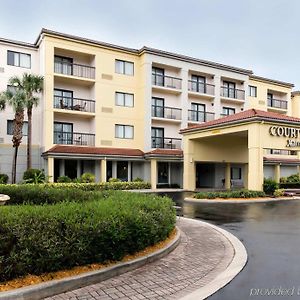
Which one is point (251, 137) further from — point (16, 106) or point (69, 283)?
point (69, 283)

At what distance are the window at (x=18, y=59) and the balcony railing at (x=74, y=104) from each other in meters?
3.97

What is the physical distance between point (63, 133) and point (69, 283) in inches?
992

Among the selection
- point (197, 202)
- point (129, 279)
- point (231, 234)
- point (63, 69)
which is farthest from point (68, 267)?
point (63, 69)

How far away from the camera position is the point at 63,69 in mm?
29406

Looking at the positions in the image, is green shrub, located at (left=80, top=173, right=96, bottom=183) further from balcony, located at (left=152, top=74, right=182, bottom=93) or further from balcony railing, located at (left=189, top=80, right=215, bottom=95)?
balcony railing, located at (left=189, top=80, right=215, bottom=95)

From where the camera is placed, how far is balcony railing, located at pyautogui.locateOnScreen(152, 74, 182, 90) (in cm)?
3369

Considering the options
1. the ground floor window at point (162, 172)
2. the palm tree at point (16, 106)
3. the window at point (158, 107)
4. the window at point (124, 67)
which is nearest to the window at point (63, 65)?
the palm tree at point (16, 106)

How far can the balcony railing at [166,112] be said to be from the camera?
109ft

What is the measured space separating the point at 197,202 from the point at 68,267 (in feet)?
49.4

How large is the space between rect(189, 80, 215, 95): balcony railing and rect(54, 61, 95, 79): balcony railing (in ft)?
35.9

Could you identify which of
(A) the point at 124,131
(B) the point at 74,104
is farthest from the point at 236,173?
(B) the point at 74,104

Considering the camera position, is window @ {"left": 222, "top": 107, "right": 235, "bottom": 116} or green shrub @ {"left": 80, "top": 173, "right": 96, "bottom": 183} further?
window @ {"left": 222, "top": 107, "right": 235, "bottom": 116}

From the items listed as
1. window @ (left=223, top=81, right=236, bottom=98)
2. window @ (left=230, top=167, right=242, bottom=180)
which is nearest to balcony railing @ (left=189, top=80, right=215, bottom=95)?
window @ (left=223, top=81, right=236, bottom=98)

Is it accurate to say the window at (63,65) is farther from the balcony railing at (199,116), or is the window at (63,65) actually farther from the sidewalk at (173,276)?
the sidewalk at (173,276)
